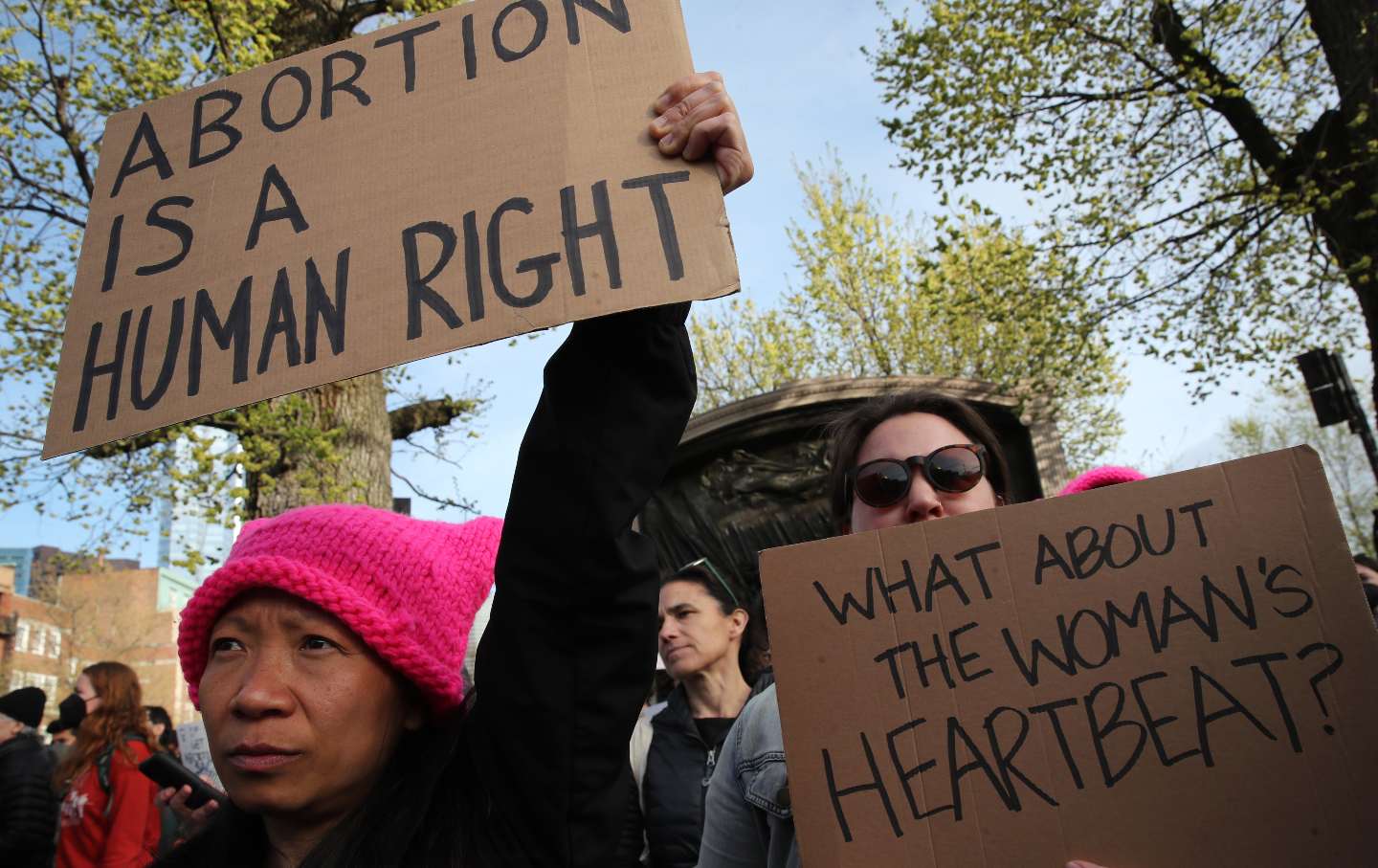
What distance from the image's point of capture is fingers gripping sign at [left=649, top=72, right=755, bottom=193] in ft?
4.29

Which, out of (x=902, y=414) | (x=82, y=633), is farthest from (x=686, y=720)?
(x=82, y=633)

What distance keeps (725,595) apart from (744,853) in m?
1.97

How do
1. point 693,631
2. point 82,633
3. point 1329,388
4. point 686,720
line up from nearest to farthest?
1. point 686,720
2. point 693,631
3. point 1329,388
4. point 82,633

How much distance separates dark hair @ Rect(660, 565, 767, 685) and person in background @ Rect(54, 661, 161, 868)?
238 cm

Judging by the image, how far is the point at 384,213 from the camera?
1.43m

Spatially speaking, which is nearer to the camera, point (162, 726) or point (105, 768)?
point (105, 768)

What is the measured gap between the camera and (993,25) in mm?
8688

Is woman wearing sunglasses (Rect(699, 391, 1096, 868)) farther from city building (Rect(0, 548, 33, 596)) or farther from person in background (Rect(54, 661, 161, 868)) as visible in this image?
city building (Rect(0, 548, 33, 596))

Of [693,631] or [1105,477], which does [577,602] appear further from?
[693,631]

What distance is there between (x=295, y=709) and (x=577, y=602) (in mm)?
415

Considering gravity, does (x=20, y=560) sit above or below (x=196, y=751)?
above

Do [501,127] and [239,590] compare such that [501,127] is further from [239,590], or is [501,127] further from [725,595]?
[725,595]

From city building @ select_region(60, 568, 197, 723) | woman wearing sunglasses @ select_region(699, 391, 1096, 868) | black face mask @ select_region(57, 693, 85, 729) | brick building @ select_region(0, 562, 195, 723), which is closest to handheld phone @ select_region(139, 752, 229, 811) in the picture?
woman wearing sunglasses @ select_region(699, 391, 1096, 868)

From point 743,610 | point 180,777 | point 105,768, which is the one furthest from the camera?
point 105,768
